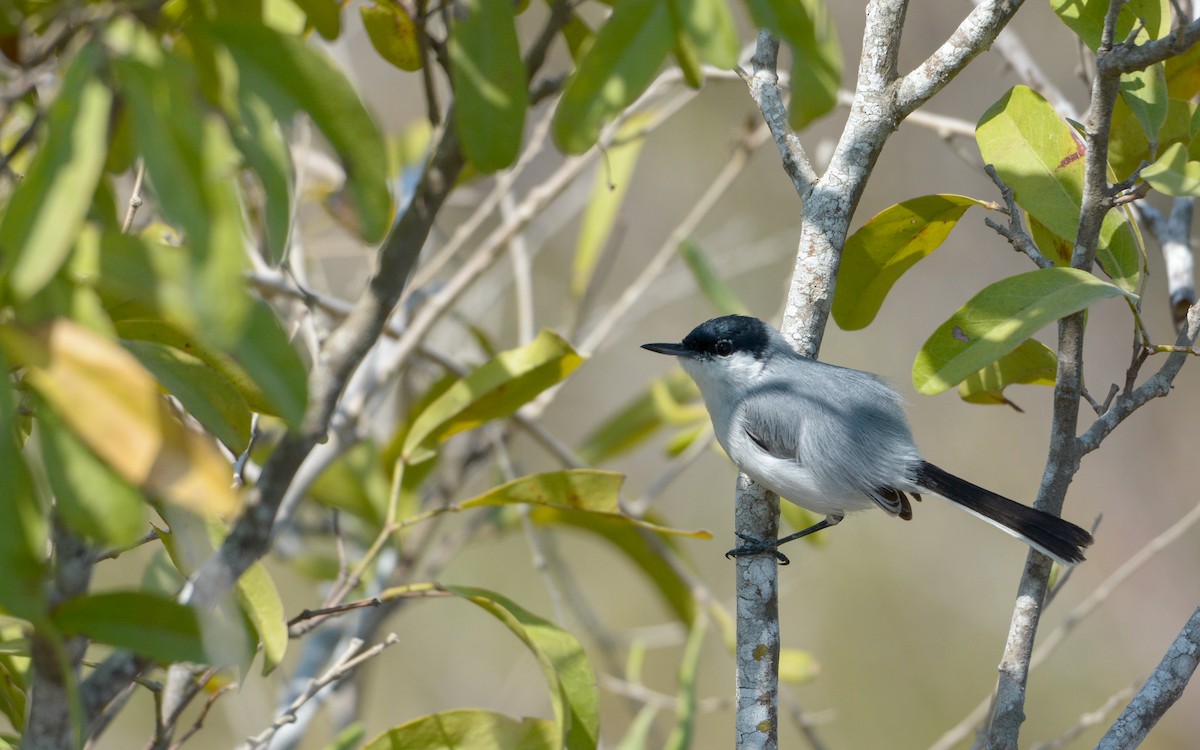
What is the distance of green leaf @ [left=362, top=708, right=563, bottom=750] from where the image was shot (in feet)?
4.76

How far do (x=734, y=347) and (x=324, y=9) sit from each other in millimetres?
1363

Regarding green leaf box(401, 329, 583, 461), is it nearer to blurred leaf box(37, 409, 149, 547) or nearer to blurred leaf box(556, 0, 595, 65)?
blurred leaf box(556, 0, 595, 65)

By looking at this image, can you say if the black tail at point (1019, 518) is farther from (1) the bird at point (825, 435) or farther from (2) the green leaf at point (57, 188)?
(2) the green leaf at point (57, 188)

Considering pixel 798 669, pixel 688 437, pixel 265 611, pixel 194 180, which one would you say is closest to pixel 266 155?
pixel 194 180

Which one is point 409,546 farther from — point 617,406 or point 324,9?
point 617,406

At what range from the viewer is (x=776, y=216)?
18.3 feet

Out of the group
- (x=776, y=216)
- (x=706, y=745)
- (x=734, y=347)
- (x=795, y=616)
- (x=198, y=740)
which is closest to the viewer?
(x=734, y=347)

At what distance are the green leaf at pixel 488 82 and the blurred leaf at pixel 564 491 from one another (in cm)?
64

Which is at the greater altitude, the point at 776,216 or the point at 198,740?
the point at 776,216

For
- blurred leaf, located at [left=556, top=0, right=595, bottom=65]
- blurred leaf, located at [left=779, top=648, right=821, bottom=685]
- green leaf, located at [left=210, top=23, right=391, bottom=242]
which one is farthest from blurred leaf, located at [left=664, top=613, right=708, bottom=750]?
green leaf, located at [left=210, top=23, right=391, bottom=242]

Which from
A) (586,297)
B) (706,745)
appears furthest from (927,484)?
(706,745)

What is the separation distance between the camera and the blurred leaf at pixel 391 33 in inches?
61.1

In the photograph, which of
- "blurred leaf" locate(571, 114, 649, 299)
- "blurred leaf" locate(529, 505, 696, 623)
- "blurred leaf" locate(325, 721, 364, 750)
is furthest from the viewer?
"blurred leaf" locate(571, 114, 649, 299)

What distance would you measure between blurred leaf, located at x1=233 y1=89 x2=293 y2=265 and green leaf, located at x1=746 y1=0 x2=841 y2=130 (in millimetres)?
495
